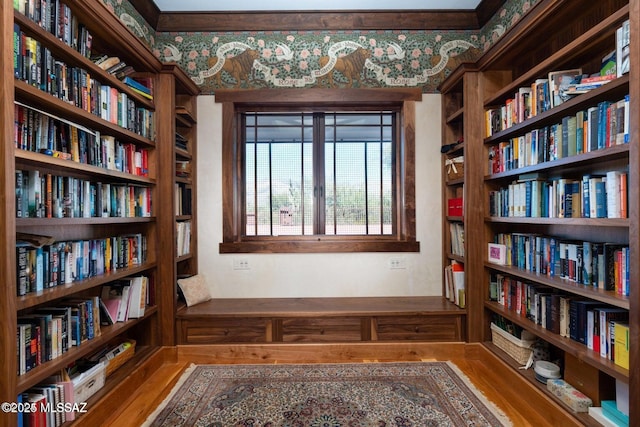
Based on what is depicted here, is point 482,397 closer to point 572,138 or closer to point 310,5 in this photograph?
point 572,138

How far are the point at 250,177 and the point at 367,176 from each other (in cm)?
109

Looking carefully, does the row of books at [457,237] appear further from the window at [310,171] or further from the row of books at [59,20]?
the row of books at [59,20]

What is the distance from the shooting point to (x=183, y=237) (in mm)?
2830

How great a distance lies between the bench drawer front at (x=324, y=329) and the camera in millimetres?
2658

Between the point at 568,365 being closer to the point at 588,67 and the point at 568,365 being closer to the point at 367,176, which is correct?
the point at 588,67

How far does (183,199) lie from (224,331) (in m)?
1.12

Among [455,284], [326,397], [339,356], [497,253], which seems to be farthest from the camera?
[455,284]

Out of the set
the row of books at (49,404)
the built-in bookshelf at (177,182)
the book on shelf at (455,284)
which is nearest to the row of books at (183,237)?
the built-in bookshelf at (177,182)

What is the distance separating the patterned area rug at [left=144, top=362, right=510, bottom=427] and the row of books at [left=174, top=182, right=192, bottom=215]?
1220 millimetres

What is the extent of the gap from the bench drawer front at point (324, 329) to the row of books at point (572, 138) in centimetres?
155

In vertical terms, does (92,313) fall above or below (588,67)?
below

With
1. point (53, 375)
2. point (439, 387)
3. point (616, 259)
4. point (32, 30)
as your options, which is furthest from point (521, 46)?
point (53, 375)

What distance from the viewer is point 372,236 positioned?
3.21 m

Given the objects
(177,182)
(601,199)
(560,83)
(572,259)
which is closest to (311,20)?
(177,182)
